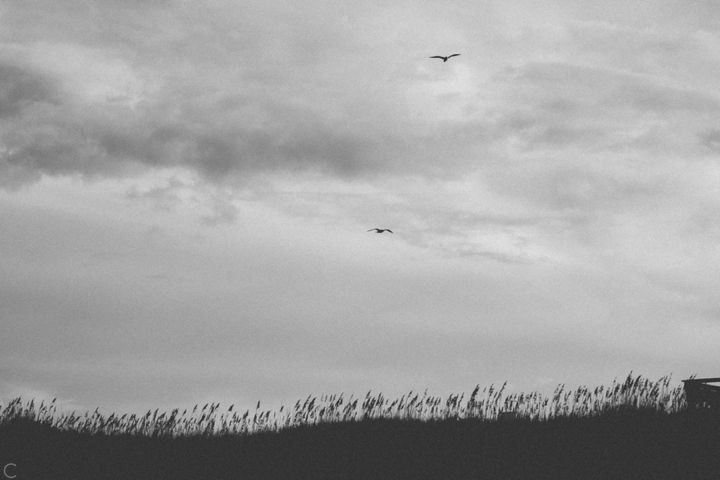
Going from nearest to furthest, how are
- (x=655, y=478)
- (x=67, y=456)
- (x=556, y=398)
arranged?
(x=655, y=478), (x=67, y=456), (x=556, y=398)

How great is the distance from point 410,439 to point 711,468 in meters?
5.73

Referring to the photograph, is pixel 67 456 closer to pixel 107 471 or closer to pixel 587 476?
pixel 107 471

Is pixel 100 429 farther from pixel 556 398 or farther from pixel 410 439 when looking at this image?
pixel 556 398

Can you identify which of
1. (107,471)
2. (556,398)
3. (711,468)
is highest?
(556,398)

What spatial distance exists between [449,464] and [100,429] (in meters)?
8.73

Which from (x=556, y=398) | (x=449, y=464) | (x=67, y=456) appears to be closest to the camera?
(x=449, y=464)

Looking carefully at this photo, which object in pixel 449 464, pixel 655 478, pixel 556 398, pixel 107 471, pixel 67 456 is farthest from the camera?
pixel 556 398

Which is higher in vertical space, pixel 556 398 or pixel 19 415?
pixel 556 398

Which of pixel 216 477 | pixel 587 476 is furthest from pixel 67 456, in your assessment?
pixel 587 476

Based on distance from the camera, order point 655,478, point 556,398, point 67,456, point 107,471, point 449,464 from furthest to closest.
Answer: point 556,398 < point 67,456 < point 107,471 < point 449,464 < point 655,478

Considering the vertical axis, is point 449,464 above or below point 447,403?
below

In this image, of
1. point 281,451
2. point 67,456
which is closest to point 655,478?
point 281,451

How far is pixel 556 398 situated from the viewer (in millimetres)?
15375

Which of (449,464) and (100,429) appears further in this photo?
(100,429)
